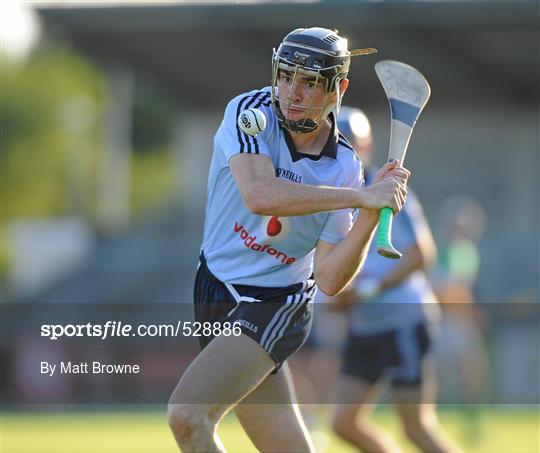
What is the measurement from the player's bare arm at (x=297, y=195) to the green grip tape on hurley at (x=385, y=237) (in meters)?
0.04

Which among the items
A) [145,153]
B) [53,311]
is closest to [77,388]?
[53,311]

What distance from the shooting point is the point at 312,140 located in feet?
17.0

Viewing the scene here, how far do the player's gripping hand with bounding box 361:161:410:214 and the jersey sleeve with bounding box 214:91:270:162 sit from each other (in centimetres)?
45

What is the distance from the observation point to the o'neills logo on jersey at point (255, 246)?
5172 mm

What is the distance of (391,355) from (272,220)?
261cm

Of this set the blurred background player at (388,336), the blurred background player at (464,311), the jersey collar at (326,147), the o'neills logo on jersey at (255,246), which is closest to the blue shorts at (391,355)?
the blurred background player at (388,336)

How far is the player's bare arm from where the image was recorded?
4.73 metres

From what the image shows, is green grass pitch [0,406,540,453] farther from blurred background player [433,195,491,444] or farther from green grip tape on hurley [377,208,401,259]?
green grip tape on hurley [377,208,401,259]

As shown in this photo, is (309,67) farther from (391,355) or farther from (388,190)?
(391,355)

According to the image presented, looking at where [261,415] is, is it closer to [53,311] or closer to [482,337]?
[482,337]

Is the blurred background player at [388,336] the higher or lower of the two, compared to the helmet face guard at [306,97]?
lower

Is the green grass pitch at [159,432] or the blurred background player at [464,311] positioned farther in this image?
the blurred background player at [464,311]

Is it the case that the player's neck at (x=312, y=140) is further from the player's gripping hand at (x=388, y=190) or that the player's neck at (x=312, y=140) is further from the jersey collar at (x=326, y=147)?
the player's gripping hand at (x=388, y=190)

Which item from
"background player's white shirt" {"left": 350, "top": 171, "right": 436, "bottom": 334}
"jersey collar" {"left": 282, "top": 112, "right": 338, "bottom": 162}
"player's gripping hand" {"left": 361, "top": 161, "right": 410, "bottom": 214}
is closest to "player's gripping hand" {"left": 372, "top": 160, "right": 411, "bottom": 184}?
"player's gripping hand" {"left": 361, "top": 161, "right": 410, "bottom": 214}
